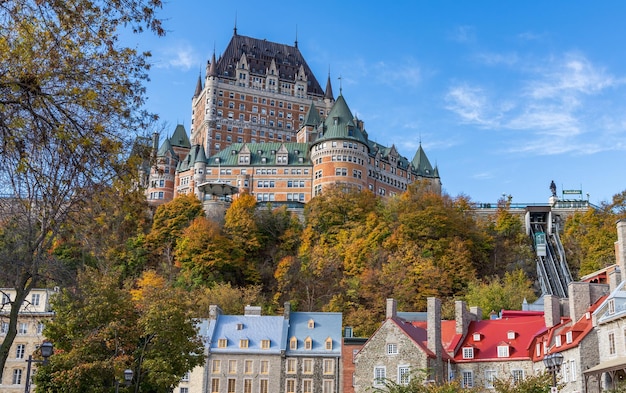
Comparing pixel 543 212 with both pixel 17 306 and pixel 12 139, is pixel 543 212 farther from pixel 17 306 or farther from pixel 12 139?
pixel 12 139

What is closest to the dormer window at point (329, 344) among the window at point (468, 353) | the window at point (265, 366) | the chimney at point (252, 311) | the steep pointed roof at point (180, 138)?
the window at point (265, 366)

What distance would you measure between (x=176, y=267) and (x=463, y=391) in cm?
5597

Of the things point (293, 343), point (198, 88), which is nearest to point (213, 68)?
point (198, 88)

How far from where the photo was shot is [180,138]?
133750 millimetres

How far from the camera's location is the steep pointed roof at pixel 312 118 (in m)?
130

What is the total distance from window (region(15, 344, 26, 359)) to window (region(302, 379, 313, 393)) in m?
22.0

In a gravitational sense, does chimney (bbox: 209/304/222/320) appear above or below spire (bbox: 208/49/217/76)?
below

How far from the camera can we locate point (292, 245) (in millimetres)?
94938

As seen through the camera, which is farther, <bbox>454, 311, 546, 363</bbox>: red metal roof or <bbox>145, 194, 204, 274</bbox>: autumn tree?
<bbox>145, 194, 204, 274</bbox>: autumn tree

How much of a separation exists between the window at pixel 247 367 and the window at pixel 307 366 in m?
3.87

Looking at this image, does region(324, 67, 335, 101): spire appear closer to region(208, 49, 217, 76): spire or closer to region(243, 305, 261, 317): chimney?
region(208, 49, 217, 76): spire

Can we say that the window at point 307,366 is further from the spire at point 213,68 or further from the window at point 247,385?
the spire at point 213,68

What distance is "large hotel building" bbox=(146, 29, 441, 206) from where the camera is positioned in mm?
112875

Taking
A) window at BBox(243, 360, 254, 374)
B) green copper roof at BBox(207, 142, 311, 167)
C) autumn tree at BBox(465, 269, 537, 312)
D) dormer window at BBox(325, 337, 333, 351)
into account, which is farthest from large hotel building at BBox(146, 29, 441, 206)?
dormer window at BBox(325, 337, 333, 351)
